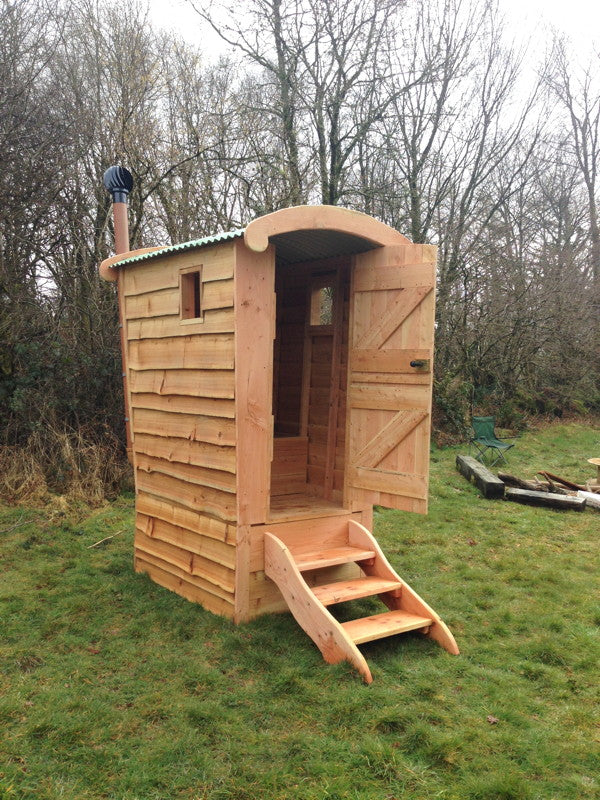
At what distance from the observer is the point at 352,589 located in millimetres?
4156

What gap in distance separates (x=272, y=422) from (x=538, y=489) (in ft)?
19.3

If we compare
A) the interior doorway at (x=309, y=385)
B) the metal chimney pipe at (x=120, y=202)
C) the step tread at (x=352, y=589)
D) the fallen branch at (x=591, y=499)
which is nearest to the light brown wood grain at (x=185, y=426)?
the interior doorway at (x=309, y=385)

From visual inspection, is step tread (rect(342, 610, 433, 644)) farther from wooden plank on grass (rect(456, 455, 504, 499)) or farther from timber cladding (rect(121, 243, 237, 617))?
wooden plank on grass (rect(456, 455, 504, 499))

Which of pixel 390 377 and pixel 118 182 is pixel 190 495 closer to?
pixel 390 377

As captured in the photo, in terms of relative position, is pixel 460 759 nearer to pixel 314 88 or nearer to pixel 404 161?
pixel 314 88

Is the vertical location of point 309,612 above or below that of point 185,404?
below

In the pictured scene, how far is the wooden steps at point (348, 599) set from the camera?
371 cm

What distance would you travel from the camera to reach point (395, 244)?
4562 mm

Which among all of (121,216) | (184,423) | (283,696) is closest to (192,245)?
(184,423)

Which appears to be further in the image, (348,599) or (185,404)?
(185,404)

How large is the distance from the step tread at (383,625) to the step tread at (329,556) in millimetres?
466

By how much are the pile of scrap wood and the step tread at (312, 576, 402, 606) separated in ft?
14.5

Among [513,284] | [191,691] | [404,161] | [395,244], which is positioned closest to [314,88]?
[404,161]

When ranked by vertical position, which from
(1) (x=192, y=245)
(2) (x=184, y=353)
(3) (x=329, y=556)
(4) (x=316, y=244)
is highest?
(4) (x=316, y=244)
